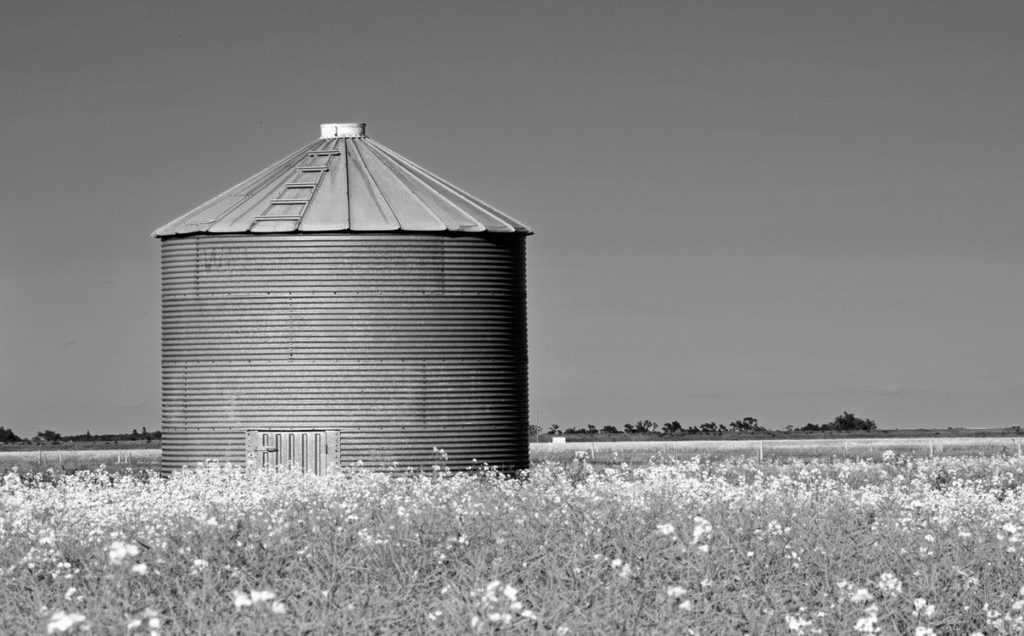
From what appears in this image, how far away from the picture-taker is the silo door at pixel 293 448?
107 feet

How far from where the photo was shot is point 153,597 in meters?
13.0

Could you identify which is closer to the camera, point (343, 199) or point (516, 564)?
point (516, 564)

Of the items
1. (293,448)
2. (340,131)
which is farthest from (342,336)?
(340,131)

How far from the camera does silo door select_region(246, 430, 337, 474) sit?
3269 cm

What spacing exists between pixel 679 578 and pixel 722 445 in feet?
185

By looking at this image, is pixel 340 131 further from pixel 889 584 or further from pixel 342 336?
pixel 889 584

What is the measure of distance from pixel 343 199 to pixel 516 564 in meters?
20.8

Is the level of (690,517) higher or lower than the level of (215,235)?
lower

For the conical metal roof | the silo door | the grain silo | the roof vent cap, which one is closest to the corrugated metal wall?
the grain silo

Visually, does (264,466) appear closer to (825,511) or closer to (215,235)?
(215,235)

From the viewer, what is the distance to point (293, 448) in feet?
108

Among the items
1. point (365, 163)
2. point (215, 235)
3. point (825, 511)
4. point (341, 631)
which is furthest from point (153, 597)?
point (365, 163)

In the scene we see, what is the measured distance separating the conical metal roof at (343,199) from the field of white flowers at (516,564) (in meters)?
15.2

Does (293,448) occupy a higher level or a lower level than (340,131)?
lower
